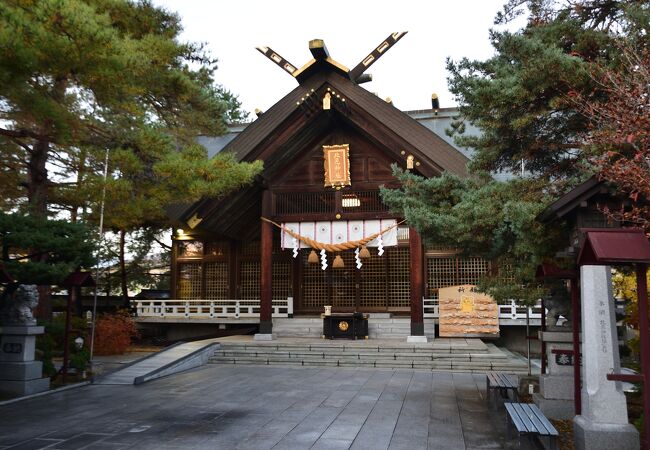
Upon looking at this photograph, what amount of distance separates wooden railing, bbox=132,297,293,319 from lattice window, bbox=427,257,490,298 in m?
5.82

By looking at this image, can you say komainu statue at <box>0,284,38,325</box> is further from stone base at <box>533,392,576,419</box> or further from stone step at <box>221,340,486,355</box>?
stone base at <box>533,392,576,419</box>

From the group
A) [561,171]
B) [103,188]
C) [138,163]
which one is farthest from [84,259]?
[561,171]

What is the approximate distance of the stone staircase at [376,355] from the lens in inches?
554

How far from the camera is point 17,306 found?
1073 cm

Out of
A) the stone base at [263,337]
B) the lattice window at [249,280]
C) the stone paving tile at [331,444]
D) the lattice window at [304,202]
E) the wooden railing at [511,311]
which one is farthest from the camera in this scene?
the lattice window at [249,280]

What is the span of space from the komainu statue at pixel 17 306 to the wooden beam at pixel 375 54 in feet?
39.5

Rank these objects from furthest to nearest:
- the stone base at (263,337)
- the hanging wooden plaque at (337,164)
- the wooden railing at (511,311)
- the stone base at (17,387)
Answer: the hanging wooden plaque at (337,164)
the wooden railing at (511,311)
the stone base at (263,337)
the stone base at (17,387)

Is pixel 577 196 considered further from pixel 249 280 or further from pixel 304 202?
pixel 249 280

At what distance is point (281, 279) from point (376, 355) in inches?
333

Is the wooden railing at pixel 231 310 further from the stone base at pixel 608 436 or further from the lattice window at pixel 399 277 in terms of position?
Result: the stone base at pixel 608 436

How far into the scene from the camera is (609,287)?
6.64m

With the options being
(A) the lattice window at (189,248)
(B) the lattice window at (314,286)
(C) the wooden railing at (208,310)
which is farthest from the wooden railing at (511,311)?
(A) the lattice window at (189,248)

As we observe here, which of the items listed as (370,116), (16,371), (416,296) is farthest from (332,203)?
(16,371)

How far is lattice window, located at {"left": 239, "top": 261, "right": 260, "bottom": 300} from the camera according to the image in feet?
74.5
